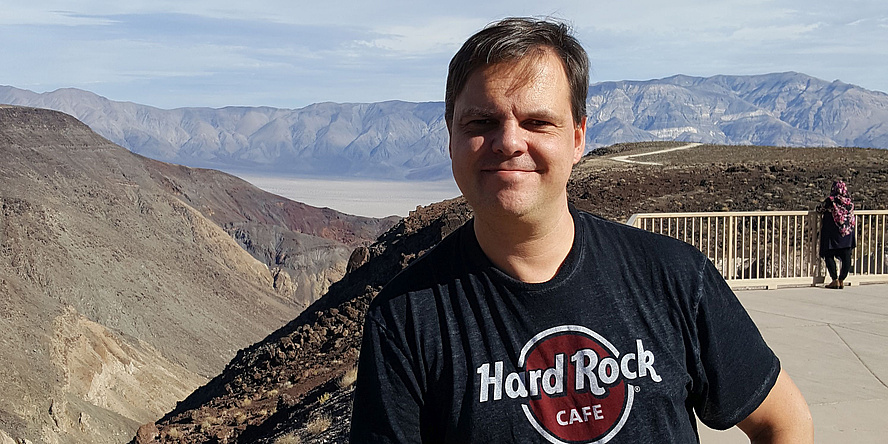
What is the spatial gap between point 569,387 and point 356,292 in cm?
1948

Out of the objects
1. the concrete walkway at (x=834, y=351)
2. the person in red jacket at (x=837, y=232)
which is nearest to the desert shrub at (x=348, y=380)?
the concrete walkway at (x=834, y=351)

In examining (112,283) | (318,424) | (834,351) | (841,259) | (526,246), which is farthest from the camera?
(112,283)

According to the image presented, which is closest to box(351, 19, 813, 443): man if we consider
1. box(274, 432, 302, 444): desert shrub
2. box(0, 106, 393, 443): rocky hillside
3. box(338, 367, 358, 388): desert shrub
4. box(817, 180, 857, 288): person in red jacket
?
box(274, 432, 302, 444): desert shrub

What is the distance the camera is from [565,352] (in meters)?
1.67

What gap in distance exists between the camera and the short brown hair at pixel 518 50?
171cm

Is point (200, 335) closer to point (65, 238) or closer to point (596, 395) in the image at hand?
point (65, 238)

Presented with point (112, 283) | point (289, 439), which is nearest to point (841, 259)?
point (289, 439)

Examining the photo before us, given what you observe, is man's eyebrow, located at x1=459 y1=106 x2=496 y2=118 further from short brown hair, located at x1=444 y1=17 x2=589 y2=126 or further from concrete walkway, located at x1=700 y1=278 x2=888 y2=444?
concrete walkway, located at x1=700 y1=278 x2=888 y2=444

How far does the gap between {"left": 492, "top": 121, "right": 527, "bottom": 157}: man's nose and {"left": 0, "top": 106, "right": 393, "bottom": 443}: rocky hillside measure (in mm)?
21850

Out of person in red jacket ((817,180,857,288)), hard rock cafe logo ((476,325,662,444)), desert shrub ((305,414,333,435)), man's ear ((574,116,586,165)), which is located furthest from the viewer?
person in red jacket ((817,180,857,288))

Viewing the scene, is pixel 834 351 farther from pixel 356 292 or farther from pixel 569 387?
pixel 356 292

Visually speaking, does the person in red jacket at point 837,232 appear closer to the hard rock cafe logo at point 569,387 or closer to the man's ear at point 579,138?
the man's ear at point 579,138

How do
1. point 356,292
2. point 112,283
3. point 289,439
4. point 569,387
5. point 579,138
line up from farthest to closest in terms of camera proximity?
point 112,283
point 356,292
point 289,439
point 579,138
point 569,387

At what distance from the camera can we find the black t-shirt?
5.41ft
